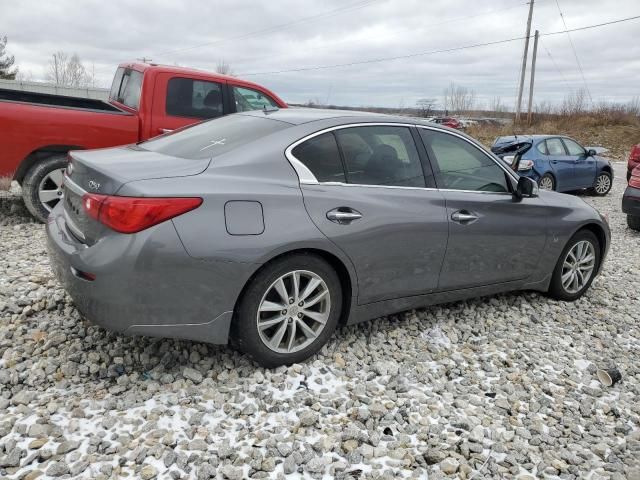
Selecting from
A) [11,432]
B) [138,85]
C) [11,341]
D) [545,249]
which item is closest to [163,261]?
[11,432]

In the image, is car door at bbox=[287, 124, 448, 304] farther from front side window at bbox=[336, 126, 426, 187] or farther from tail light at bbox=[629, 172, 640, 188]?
tail light at bbox=[629, 172, 640, 188]

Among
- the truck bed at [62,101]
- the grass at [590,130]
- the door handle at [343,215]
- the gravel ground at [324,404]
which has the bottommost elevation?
the gravel ground at [324,404]

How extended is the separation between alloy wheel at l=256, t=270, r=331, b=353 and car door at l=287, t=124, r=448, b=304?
28 centimetres

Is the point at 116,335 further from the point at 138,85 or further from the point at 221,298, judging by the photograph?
the point at 138,85

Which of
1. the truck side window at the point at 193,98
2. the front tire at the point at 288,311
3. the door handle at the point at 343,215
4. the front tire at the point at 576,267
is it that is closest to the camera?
the front tire at the point at 288,311

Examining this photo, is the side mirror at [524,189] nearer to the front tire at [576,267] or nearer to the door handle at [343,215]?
the front tire at [576,267]

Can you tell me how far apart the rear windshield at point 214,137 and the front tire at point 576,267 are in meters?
2.85

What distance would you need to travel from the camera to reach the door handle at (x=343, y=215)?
3230 mm

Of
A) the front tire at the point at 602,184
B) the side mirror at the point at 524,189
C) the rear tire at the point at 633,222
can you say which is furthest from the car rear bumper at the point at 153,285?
the front tire at the point at 602,184

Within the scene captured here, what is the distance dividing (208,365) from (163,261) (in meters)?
0.88

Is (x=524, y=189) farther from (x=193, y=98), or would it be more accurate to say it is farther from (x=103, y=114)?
(x=103, y=114)

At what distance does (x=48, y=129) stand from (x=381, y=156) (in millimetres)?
3988

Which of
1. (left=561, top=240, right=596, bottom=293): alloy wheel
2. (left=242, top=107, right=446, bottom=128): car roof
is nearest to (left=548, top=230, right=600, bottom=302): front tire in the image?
(left=561, top=240, right=596, bottom=293): alloy wheel

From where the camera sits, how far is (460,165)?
13.3 feet
